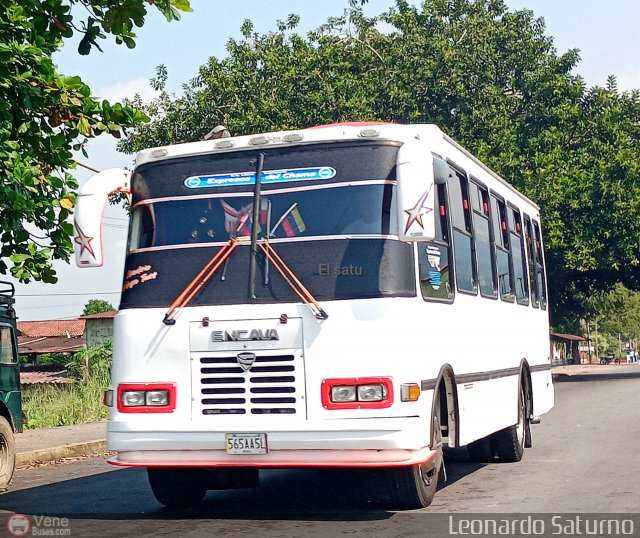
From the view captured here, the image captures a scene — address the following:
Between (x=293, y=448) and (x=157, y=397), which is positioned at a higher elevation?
(x=157, y=397)

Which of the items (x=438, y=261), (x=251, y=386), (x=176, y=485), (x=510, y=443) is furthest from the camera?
(x=510, y=443)

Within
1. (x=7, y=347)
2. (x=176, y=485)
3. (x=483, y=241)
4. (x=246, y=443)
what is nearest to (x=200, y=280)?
(x=246, y=443)

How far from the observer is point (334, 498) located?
33.2 feet

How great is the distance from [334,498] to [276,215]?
2.73 metres

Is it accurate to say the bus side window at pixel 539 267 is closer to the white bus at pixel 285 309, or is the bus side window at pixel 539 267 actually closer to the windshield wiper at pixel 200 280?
the white bus at pixel 285 309

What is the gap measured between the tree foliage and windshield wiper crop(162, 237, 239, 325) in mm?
29917

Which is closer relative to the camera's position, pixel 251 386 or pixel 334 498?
pixel 251 386

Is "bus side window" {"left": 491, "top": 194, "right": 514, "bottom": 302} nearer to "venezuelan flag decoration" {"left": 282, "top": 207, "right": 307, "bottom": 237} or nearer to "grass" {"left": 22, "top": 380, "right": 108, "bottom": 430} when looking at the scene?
"venezuelan flag decoration" {"left": 282, "top": 207, "right": 307, "bottom": 237}

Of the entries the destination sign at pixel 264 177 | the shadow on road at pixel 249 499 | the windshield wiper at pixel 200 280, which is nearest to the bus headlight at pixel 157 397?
the windshield wiper at pixel 200 280

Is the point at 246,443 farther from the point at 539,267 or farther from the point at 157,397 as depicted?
the point at 539,267

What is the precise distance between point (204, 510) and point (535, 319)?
269 inches

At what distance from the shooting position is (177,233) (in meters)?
9.30

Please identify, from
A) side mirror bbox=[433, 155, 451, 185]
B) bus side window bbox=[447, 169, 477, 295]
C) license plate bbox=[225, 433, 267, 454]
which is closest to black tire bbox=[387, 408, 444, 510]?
license plate bbox=[225, 433, 267, 454]

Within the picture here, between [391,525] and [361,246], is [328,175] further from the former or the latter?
[391,525]
